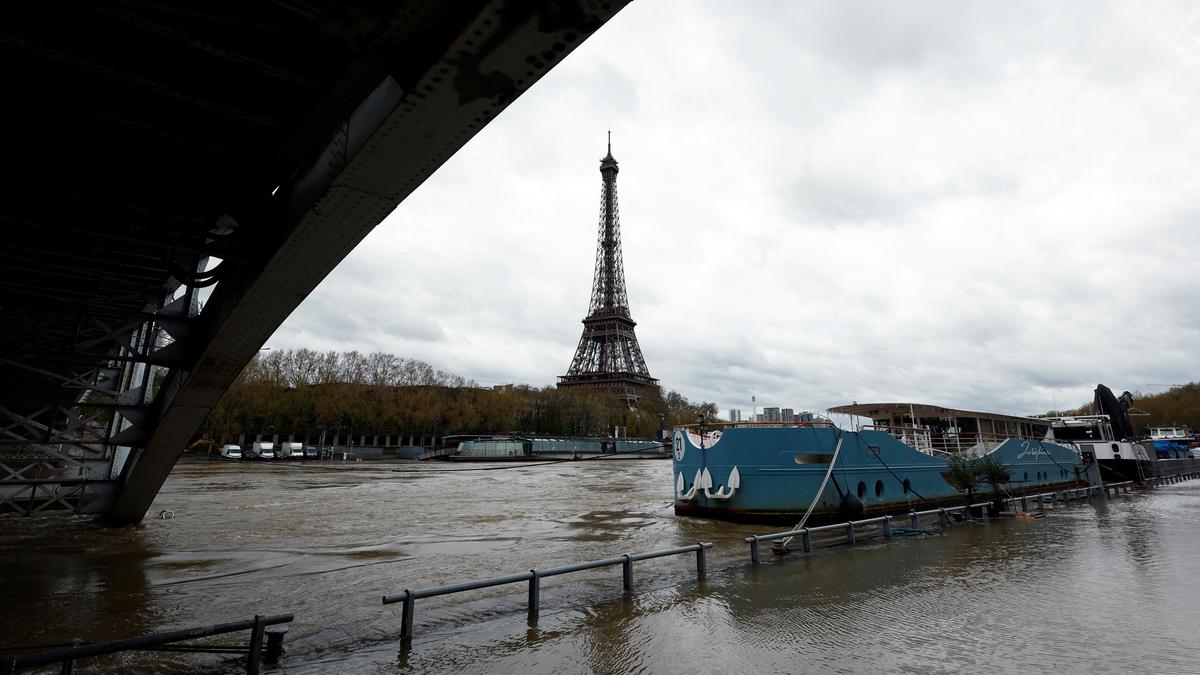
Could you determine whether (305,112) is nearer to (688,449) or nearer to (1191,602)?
(1191,602)

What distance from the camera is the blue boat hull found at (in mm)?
17719

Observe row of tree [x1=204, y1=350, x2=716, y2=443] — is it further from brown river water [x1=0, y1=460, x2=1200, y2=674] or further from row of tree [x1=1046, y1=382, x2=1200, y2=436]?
row of tree [x1=1046, y1=382, x2=1200, y2=436]

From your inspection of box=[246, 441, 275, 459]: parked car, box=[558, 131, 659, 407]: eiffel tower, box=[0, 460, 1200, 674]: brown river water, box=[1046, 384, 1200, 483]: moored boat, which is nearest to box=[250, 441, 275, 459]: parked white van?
box=[246, 441, 275, 459]: parked car

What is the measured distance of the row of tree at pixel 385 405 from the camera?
6986cm

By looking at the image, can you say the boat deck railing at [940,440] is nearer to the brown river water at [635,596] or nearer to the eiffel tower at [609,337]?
the brown river water at [635,596]

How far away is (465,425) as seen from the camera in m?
87.2

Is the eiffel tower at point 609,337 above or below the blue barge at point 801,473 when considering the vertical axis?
above

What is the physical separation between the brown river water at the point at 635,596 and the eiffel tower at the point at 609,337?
95.2 m

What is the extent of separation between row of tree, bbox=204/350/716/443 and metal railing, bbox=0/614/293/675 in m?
69.1

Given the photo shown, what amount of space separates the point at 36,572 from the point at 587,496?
21.0m

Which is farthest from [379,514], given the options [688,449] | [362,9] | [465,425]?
[465,425]

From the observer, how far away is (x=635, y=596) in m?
8.41

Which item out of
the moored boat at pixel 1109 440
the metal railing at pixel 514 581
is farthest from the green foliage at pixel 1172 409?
the metal railing at pixel 514 581

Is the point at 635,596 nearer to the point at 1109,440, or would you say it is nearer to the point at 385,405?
the point at 1109,440
